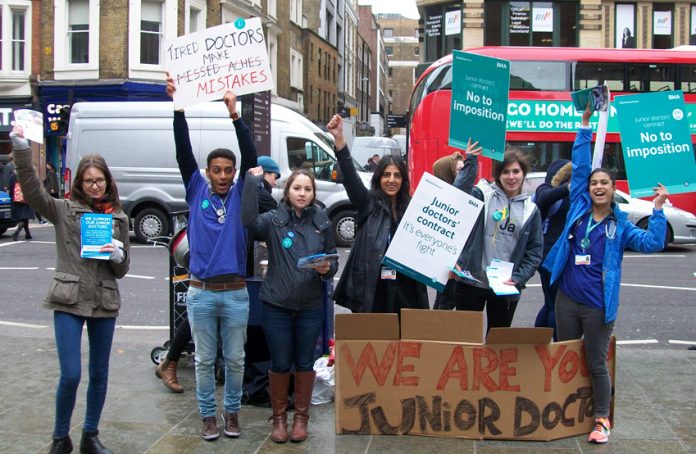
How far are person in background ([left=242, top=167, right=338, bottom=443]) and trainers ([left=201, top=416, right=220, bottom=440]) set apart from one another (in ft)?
1.16

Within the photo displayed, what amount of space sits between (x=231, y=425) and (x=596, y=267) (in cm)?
244

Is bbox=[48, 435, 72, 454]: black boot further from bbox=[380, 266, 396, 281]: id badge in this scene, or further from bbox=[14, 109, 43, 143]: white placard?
bbox=[380, 266, 396, 281]: id badge

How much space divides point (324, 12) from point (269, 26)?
16.4m

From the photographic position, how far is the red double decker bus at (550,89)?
695 inches

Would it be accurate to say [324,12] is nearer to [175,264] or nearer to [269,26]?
[269,26]

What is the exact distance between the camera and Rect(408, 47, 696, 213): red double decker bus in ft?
57.9

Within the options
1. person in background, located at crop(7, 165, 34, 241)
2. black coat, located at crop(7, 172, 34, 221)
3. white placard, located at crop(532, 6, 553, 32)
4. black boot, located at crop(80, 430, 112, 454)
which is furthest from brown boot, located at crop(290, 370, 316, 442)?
white placard, located at crop(532, 6, 553, 32)

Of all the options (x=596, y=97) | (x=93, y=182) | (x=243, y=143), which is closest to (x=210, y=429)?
(x=93, y=182)

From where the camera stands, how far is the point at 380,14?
121125 millimetres

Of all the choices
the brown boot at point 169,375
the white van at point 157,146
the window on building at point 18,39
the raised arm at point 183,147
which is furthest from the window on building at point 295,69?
the raised arm at point 183,147

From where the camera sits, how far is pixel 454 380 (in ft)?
15.8

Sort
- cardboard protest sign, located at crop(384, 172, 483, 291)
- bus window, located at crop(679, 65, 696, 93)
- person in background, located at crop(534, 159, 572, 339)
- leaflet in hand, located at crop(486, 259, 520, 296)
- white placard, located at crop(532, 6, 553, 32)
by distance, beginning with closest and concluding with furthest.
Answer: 1. leaflet in hand, located at crop(486, 259, 520, 296)
2. cardboard protest sign, located at crop(384, 172, 483, 291)
3. person in background, located at crop(534, 159, 572, 339)
4. bus window, located at crop(679, 65, 696, 93)
5. white placard, located at crop(532, 6, 553, 32)

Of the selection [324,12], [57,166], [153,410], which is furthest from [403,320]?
[324,12]

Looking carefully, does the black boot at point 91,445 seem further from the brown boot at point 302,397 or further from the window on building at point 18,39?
the window on building at point 18,39
